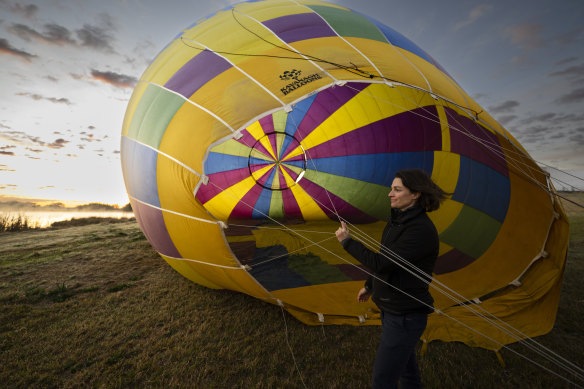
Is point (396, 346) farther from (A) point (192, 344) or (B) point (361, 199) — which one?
(B) point (361, 199)

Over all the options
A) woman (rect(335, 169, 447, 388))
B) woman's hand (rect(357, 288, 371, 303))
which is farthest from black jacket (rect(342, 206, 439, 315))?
woman's hand (rect(357, 288, 371, 303))

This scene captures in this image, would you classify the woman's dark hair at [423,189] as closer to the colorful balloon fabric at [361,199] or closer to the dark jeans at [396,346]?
the dark jeans at [396,346]

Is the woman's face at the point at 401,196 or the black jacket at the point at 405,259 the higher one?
the woman's face at the point at 401,196

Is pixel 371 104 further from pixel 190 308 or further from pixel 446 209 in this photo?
pixel 190 308

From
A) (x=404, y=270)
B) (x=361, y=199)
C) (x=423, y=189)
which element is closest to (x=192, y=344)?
(x=404, y=270)

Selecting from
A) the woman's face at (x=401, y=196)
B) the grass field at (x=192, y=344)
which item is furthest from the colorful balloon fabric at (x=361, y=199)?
the woman's face at (x=401, y=196)

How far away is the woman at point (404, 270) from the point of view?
52.7 inches

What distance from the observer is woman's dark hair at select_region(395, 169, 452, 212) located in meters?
1.39

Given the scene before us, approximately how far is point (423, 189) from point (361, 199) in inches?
127

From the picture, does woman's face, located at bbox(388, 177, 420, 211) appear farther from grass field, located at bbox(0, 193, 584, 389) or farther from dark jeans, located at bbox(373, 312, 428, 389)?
grass field, located at bbox(0, 193, 584, 389)

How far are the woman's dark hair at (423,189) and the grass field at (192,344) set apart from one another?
1.51 metres

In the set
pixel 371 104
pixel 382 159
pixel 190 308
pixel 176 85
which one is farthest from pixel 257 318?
pixel 371 104

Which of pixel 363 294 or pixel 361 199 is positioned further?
pixel 361 199

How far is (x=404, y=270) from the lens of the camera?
54.2 inches
